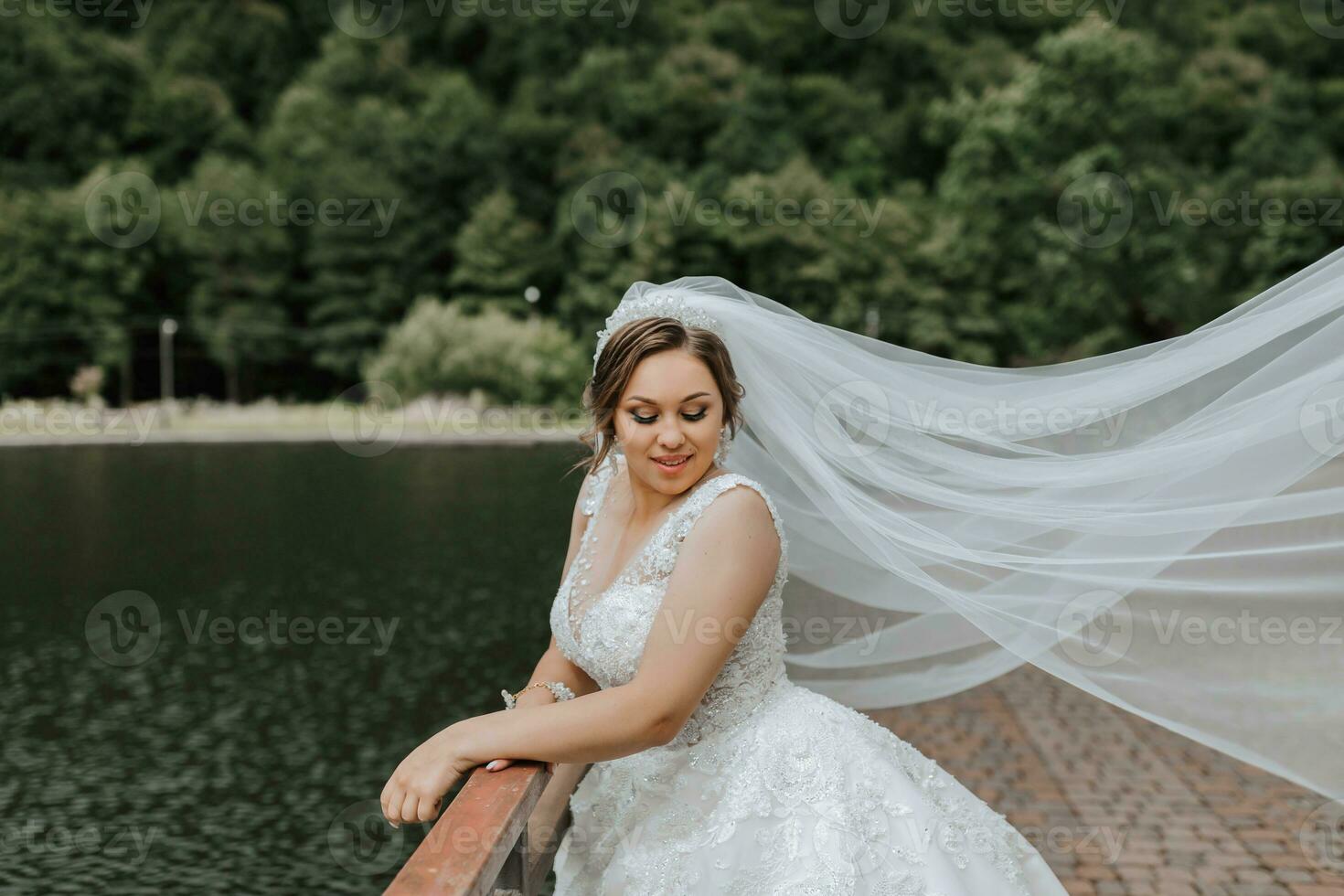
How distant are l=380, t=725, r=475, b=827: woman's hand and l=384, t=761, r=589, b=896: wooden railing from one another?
0.03 metres

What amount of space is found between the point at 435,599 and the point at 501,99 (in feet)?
167

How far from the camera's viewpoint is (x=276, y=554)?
13.2 meters

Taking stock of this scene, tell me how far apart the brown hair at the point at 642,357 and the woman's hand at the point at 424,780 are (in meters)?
0.64

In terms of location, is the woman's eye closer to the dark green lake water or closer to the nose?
the nose

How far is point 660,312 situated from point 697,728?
2.44 feet

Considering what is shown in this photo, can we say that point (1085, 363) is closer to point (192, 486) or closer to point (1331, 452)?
point (1331, 452)

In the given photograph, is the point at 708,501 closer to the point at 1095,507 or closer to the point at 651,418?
the point at 651,418

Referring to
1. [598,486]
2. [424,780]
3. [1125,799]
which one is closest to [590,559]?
[598,486]

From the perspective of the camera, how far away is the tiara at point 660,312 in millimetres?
2234

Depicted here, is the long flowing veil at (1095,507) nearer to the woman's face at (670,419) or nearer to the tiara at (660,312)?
the tiara at (660,312)

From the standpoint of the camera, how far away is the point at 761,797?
2.06 metres

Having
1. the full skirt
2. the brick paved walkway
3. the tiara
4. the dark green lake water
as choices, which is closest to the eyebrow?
the tiara

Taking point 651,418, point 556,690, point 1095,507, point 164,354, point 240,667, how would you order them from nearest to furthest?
point 651,418 → point 556,690 → point 1095,507 → point 240,667 → point 164,354

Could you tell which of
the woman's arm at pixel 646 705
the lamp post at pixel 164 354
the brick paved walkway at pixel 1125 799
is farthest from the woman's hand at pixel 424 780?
the lamp post at pixel 164 354
